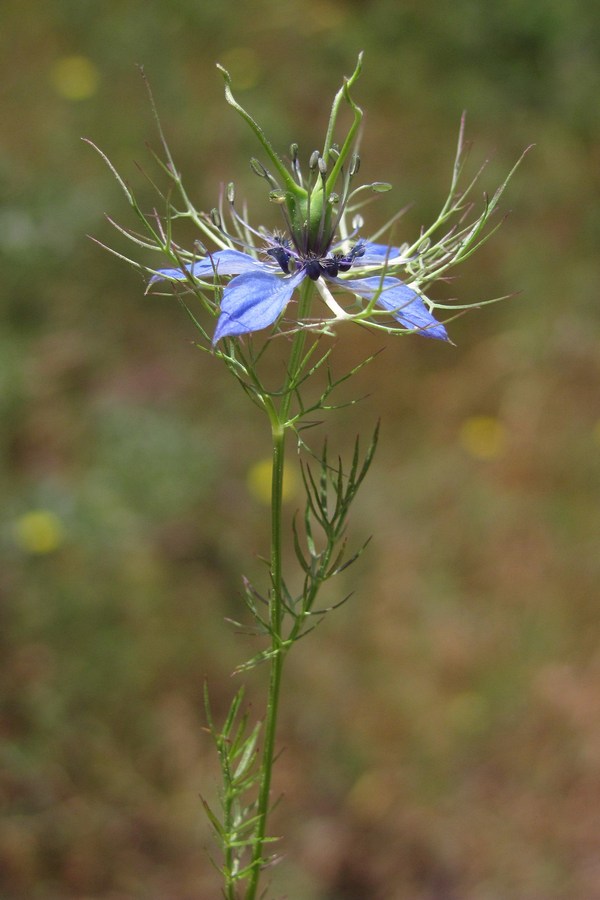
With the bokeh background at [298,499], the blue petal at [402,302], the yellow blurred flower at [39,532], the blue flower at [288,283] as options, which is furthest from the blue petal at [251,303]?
the yellow blurred flower at [39,532]

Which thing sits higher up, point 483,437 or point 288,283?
point 483,437

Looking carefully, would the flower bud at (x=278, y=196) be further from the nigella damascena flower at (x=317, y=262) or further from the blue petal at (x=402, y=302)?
the blue petal at (x=402, y=302)

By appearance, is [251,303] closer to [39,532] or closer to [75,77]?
[39,532]

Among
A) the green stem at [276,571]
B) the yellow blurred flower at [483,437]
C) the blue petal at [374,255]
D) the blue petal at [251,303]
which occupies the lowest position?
the green stem at [276,571]

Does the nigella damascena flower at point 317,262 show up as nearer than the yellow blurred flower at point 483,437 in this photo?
Yes

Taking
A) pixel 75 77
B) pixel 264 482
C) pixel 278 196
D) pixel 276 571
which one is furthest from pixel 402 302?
pixel 75 77

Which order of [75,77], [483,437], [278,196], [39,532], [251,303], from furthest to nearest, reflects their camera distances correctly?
[75,77] → [483,437] → [39,532] → [278,196] → [251,303]
